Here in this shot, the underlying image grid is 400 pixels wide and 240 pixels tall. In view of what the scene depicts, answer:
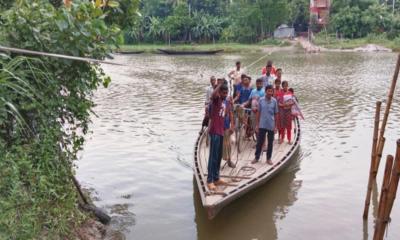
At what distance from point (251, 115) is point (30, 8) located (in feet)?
15.6

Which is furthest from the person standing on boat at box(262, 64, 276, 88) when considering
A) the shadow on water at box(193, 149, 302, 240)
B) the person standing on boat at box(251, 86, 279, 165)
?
the shadow on water at box(193, 149, 302, 240)

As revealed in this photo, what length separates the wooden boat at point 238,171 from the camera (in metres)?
5.75

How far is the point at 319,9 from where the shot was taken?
1959 inches

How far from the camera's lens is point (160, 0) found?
56.0 meters

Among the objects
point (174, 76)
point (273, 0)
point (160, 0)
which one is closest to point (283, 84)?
point (174, 76)

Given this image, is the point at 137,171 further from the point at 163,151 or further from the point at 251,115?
the point at 251,115

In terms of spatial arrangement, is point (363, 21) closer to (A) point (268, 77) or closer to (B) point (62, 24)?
(A) point (268, 77)

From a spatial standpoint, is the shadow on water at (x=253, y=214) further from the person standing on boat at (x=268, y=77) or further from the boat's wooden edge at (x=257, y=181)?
the person standing on boat at (x=268, y=77)

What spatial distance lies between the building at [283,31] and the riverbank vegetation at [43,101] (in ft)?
150

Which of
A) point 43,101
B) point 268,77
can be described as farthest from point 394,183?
point 268,77

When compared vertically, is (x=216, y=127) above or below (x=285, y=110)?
above

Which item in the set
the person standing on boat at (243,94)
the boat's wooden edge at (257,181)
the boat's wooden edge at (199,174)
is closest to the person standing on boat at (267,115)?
the boat's wooden edge at (257,181)

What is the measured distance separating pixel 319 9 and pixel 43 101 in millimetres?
48943

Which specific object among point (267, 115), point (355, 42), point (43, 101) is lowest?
point (355, 42)
